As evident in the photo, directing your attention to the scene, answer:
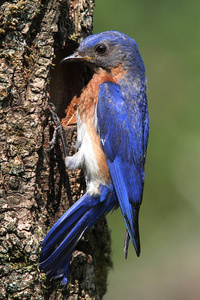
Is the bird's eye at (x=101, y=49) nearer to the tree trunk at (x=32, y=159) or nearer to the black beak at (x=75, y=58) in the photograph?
the black beak at (x=75, y=58)

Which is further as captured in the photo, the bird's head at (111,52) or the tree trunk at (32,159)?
the bird's head at (111,52)

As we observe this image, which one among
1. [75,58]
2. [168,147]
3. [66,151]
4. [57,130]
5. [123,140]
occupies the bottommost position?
[168,147]

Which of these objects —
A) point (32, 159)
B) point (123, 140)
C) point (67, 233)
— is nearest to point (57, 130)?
point (32, 159)

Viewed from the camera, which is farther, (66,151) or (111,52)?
(111,52)

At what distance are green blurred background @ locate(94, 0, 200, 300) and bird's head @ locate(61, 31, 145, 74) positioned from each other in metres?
2.52

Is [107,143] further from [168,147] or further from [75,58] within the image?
[168,147]

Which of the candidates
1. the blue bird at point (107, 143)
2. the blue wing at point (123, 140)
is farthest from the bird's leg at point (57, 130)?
the blue wing at point (123, 140)

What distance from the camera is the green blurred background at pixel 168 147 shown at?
6930mm

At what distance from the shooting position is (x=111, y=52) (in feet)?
14.7

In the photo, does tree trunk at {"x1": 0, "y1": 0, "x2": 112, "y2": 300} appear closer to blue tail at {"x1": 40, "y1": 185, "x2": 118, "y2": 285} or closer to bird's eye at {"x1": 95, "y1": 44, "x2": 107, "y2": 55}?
blue tail at {"x1": 40, "y1": 185, "x2": 118, "y2": 285}

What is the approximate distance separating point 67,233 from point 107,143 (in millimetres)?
950

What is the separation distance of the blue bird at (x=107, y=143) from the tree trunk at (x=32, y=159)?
0.15 m

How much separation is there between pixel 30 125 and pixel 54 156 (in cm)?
42

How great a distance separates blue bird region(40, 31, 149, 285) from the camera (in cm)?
377
